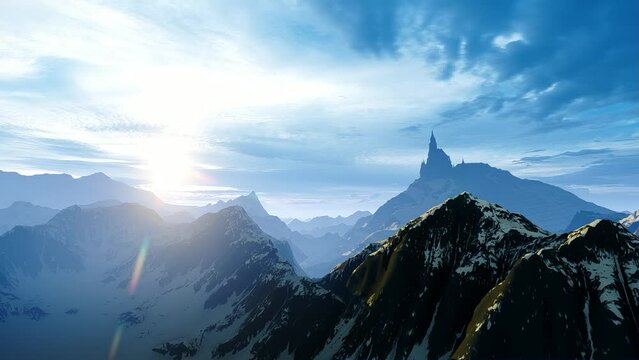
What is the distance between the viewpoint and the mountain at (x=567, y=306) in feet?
535

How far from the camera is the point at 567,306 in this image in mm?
173000

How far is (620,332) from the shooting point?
161 metres

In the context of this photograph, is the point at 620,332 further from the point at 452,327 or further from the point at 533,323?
the point at 452,327

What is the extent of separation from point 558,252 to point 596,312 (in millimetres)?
29631

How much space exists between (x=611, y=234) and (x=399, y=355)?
4488 inches

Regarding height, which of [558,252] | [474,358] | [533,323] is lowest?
[474,358]

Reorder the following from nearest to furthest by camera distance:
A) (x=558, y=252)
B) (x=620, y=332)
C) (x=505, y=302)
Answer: (x=620, y=332)
(x=505, y=302)
(x=558, y=252)

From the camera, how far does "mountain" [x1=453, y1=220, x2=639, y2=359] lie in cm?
16312

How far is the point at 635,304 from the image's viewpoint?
168 m

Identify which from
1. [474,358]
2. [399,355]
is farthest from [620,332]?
[399,355]

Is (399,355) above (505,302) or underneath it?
underneath

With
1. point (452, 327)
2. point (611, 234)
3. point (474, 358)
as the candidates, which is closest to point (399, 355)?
point (452, 327)

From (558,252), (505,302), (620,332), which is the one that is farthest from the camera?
(558,252)

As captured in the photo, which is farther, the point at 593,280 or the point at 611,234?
the point at 611,234
